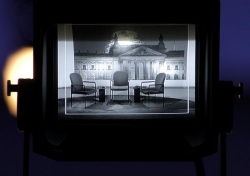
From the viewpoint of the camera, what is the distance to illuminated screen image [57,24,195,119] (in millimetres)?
933

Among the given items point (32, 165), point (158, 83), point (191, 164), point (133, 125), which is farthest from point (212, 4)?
point (32, 165)

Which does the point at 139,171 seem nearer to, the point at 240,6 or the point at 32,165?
the point at 32,165

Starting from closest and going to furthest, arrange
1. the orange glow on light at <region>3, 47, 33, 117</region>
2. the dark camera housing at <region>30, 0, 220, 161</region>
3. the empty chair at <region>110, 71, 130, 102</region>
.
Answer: the dark camera housing at <region>30, 0, 220, 161</region>
the empty chair at <region>110, 71, 130, 102</region>
the orange glow on light at <region>3, 47, 33, 117</region>

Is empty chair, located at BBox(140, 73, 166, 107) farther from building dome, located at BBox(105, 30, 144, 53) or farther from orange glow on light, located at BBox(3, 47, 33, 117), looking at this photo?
orange glow on light, located at BBox(3, 47, 33, 117)

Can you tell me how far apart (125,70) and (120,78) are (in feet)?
0.11

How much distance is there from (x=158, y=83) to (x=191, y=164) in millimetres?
433

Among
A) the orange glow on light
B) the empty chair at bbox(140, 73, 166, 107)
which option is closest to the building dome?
the empty chair at bbox(140, 73, 166, 107)

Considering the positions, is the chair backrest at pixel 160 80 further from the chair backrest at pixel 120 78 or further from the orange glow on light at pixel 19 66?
the orange glow on light at pixel 19 66

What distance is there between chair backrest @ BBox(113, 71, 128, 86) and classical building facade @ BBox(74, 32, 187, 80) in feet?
0.03

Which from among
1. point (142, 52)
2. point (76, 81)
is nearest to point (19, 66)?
point (76, 81)

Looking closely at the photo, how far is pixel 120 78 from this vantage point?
0.91m

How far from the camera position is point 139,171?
49.1 inches

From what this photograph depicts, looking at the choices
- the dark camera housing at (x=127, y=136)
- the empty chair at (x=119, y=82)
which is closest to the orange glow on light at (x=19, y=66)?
the dark camera housing at (x=127, y=136)

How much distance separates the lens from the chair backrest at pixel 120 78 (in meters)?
0.91
